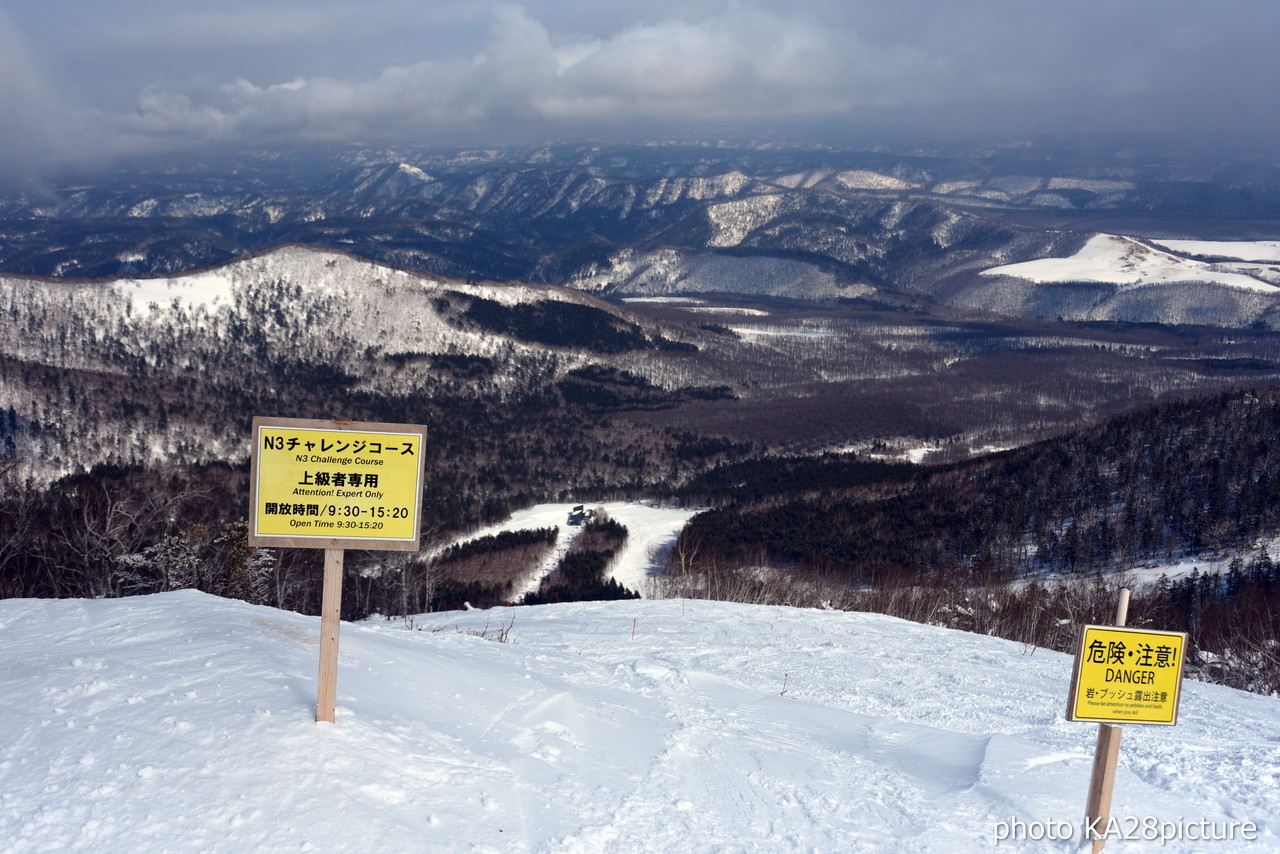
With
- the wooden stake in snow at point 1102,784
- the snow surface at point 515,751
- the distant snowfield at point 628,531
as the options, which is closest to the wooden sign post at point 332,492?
the snow surface at point 515,751

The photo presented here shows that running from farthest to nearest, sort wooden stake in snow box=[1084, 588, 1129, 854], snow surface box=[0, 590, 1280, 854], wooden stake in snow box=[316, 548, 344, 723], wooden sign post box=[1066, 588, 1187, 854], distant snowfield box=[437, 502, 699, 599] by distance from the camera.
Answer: distant snowfield box=[437, 502, 699, 599] < wooden stake in snow box=[316, 548, 344, 723] < wooden stake in snow box=[1084, 588, 1129, 854] < wooden sign post box=[1066, 588, 1187, 854] < snow surface box=[0, 590, 1280, 854]

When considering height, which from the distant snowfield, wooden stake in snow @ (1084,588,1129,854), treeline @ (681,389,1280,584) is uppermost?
wooden stake in snow @ (1084,588,1129,854)

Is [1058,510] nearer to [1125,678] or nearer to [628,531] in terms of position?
[628,531]

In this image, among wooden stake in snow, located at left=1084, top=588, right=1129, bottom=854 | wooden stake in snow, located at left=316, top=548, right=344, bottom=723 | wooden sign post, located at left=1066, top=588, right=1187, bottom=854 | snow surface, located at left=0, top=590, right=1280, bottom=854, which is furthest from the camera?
wooden stake in snow, located at left=316, top=548, right=344, bottom=723

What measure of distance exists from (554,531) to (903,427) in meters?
69.0

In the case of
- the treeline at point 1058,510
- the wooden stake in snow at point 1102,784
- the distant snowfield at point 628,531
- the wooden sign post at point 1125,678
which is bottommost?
the distant snowfield at point 628,531

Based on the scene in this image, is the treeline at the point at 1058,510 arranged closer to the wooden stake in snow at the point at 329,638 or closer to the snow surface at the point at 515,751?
the snow surface at the point at 515,751

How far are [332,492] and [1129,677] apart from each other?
257 inches

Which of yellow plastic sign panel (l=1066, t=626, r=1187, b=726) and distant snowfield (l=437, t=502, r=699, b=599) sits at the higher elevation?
yellow plastic sign panel (l=1066, t=626, r=1187, b=726)

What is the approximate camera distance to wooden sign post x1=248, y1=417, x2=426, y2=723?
7.20m

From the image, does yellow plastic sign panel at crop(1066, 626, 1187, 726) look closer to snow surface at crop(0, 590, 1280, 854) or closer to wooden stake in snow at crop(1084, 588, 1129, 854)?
wooden stake in snow at crop(1084, 588, 1129, 854)

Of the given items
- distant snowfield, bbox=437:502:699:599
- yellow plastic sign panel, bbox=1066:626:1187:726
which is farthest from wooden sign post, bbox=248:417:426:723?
distant snowfield, bbox=437:502:699:599

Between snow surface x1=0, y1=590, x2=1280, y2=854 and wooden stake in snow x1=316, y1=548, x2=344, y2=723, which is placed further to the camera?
wooden stake in snow x1=316, y1=548, x2=344, y2=723

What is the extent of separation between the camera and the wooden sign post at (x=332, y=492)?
23.6 feet
